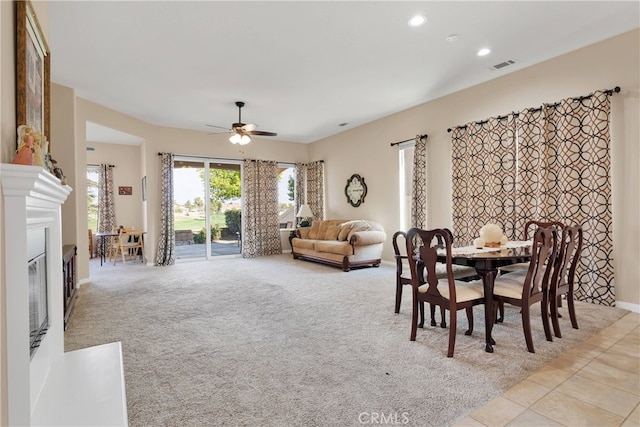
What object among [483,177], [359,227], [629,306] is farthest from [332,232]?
[629,306]

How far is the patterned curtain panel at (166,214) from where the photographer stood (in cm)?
686

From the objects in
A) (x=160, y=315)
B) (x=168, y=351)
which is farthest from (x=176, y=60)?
(x=168, y=351)

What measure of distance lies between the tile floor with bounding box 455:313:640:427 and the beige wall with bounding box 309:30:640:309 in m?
1.56

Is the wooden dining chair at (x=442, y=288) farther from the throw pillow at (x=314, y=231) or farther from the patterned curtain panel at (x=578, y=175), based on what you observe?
the throw pillow at (x=314, y=231)

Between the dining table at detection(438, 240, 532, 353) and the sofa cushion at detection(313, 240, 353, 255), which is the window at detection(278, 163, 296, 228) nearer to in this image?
the sofa cushion at detection(313, 240, 353, 255)

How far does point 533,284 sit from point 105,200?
8.60m

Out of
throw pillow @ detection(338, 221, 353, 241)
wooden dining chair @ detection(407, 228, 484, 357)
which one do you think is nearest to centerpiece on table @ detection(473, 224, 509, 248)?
wooden dining chair @ detection(407, 228, 484, 357)

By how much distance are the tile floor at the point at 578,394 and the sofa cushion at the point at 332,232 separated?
4646 millimetres

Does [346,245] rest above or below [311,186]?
below

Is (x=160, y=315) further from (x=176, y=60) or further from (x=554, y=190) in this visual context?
(x=554, y=190)

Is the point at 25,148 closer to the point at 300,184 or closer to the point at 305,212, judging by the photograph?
the point at 305,212

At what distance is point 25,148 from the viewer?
4.83 feet

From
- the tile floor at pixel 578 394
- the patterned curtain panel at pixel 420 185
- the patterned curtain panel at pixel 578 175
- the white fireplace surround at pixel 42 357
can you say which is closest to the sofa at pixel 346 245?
A: the patterned curtain panel at pixel 420 185

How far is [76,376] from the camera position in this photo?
5.78ft
